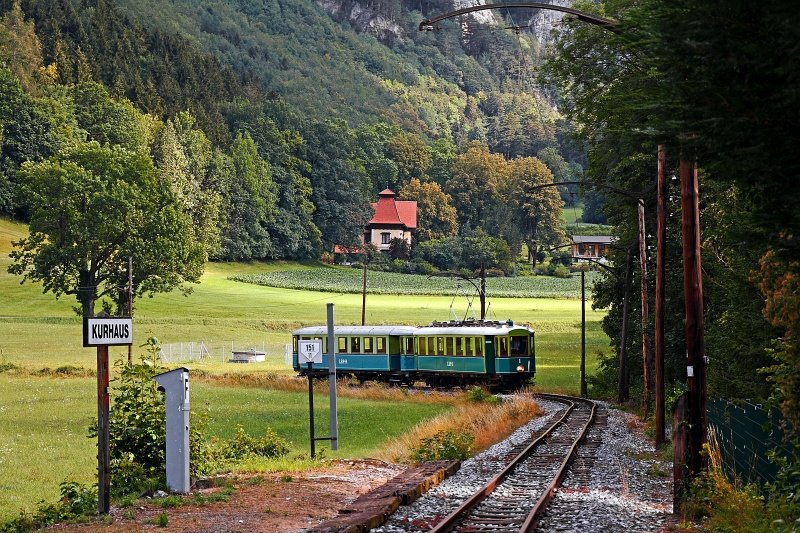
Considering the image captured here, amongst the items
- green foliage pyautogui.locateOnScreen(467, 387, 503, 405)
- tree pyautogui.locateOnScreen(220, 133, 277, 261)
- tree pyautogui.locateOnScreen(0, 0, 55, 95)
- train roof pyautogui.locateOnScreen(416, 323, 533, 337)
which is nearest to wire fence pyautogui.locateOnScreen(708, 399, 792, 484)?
green foliage pyautogui.locateOnScreen(467, 387, 503, 405)

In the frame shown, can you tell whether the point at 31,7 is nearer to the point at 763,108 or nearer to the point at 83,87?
the point at 83,87

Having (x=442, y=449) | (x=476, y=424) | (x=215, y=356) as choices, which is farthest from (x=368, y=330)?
(x=442, y=449)

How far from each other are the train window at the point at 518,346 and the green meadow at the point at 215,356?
282 inches

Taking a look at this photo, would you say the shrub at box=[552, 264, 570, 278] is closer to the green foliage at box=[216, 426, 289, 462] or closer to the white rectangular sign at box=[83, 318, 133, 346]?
the green foliage at box=[216, 426, 289, 462]

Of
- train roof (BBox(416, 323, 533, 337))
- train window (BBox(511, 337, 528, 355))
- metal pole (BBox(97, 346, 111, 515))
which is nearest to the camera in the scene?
metal pole (BBox(97, 346, 111, 515))

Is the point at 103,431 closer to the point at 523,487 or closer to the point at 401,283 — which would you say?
the point at 523,487

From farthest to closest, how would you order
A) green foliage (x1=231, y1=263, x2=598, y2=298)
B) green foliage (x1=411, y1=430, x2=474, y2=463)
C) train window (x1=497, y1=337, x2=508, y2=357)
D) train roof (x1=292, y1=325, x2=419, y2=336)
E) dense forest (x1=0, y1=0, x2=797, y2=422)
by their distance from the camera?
green foliage (x1=231, y1=263, x2=598, y2=298) → train roof (x1=292, y1=325, x2=419, y2=336) → train window (x1=497, y1=337, x2=508, y2=357) → green foliage (x1=411, y1=430, x2=474, y2=463) → dense forest (x1=0, y1=0, x2=797, y2=422)

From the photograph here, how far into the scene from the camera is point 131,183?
7438cm

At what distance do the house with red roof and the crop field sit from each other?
20499 millimetres

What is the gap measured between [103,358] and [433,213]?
487ft

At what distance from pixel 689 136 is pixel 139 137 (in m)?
123

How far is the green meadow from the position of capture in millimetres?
27031

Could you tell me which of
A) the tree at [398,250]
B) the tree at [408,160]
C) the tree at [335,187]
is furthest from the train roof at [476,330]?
the tree at [408,160]

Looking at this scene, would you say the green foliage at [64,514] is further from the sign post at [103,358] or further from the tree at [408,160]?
the tree at [408,160]
